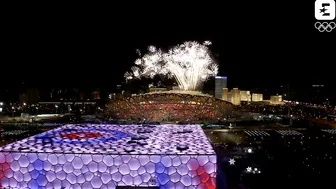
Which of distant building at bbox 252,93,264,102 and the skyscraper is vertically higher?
the skyscraper

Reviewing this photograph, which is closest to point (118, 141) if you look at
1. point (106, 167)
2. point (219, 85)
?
point (106, 167)

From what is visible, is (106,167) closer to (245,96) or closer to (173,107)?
(173,107)

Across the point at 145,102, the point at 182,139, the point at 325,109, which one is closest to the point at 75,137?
the point at 182,139

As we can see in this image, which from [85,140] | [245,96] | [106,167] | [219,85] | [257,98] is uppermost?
[219,85]

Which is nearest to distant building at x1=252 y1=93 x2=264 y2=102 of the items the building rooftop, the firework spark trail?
the firework spark trail

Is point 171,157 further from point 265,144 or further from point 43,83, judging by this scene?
point 43,83

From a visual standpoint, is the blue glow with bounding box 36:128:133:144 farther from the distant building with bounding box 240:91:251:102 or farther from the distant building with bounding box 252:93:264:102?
the distant building with bounding box 252:93:264:102

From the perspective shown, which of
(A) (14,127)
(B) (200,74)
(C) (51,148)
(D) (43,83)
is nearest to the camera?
(C) (51,148)

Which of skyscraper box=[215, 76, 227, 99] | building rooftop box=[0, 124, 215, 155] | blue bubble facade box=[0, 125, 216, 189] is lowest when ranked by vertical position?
blue bubble facade box=[0, 125, 216, 189]
